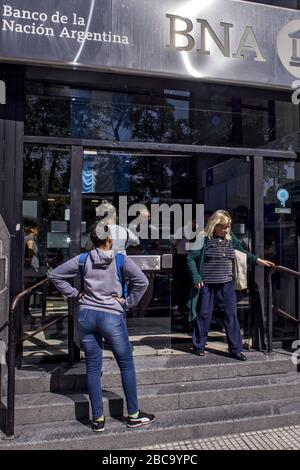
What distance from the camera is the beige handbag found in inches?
193

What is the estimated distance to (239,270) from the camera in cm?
493

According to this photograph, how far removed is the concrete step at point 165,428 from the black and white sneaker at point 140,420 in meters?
0.04

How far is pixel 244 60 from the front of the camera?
16.6 ft

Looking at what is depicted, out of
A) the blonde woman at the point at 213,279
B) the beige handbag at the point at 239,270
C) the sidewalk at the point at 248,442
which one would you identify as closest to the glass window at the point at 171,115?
the blonde woman at the point at 213,279

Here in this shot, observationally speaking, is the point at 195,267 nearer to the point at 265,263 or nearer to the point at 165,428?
the point at 265,263

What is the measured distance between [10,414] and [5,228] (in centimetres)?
172

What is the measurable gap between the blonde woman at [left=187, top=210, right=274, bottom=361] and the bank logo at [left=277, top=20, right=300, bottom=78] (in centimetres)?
197

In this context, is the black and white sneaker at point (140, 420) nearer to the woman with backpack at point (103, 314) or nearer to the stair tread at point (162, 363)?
the woman with backpack at point (103, 314)

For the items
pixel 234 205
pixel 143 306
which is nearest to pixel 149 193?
pixel 234 205

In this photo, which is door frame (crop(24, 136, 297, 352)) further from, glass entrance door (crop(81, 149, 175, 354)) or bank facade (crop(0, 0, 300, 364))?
glass entrance door (crop(81, 149, 175, 354))

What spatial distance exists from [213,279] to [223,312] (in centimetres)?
36

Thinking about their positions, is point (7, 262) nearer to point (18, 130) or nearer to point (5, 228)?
point (5, 228)

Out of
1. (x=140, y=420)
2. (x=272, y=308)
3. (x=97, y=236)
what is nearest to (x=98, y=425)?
(x=140, y=420)

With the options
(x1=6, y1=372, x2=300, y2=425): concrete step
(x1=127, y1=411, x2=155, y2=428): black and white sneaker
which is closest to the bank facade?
(x1=6, y1=372, x2=300, y2=425): concrete step
